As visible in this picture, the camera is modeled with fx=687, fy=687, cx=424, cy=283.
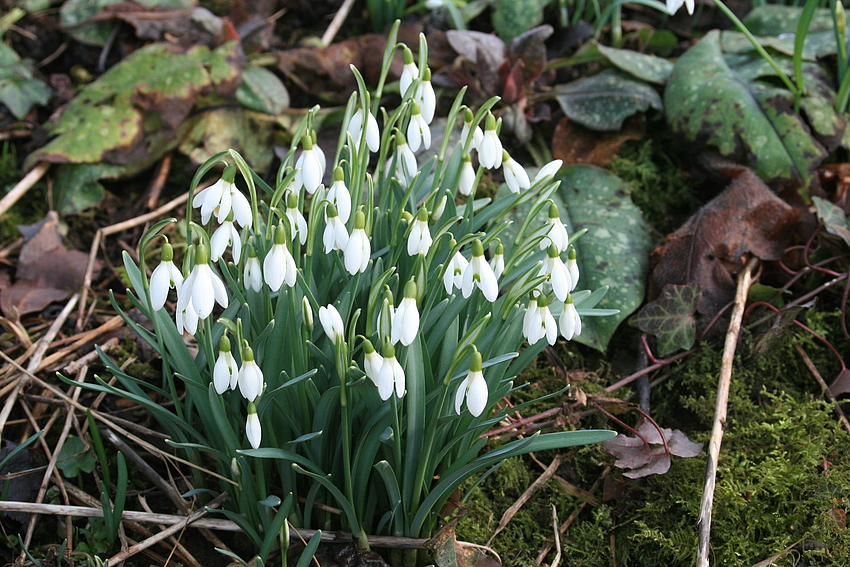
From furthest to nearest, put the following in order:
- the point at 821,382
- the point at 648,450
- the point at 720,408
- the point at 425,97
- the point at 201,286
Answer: the point at 821,382, the point at 720,408, the point at 648,450, the point at 425,97, the point at 201,286

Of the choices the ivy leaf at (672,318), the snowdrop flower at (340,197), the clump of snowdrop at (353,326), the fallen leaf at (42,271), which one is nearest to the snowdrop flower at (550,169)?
the clump of snowdrop at (353,326)

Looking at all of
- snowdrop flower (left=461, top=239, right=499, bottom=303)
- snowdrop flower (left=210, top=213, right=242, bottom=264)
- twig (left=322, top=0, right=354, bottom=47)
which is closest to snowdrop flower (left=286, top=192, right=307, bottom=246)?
snowdrop flower (left=210, top=213, right=242, bottom=264)

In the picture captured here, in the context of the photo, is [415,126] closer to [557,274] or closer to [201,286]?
[557,274]

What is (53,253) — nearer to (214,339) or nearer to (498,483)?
(214,339)

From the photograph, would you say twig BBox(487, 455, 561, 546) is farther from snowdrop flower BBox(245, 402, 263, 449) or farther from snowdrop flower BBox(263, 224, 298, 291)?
snowdrop flower BBox(263, 224, 298, 291)

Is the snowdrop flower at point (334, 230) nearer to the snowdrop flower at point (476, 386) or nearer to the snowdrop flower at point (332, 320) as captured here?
the snowdrop flower at point (332, 320)

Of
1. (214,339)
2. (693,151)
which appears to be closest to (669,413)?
(693,151)

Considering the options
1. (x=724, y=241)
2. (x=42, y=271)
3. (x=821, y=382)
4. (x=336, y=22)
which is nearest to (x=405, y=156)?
(x=724, y=241)
